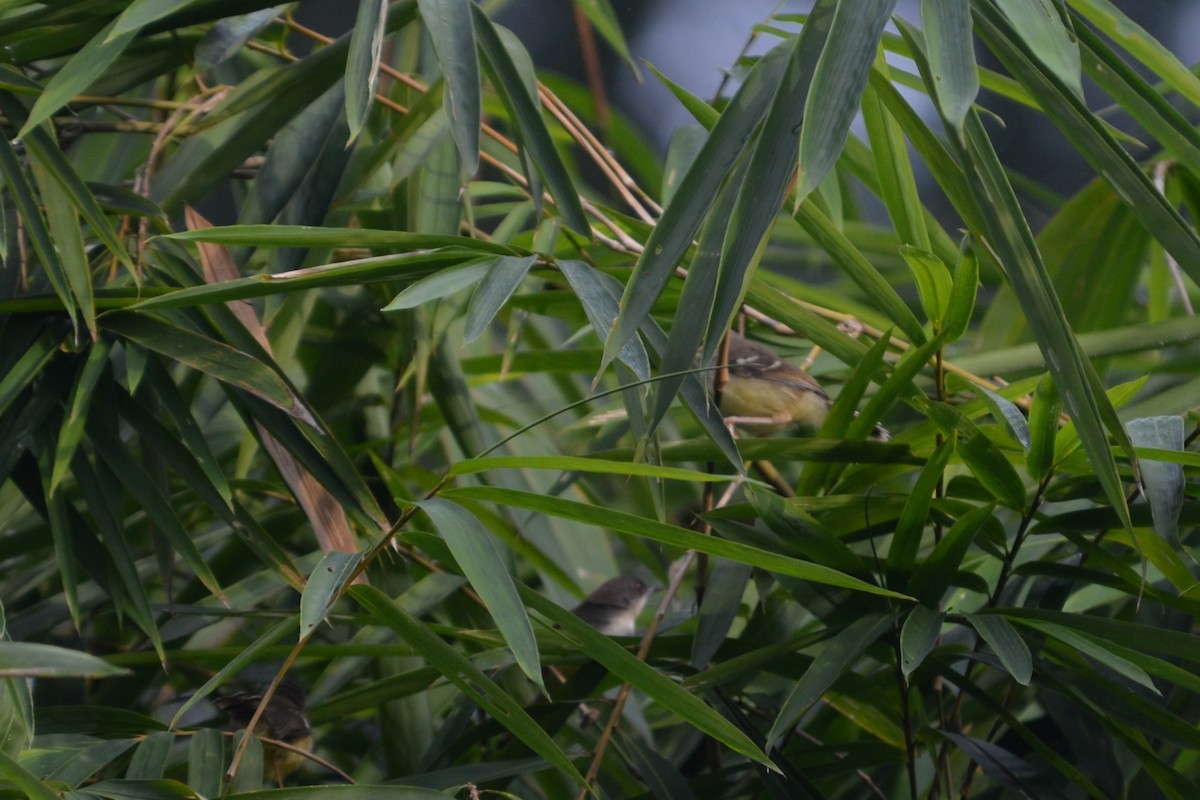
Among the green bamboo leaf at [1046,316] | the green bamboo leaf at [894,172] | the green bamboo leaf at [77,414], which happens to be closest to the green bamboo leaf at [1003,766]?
the green bamboo leaf at [1046,316]

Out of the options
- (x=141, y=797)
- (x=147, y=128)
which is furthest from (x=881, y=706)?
(x=147, y=128)

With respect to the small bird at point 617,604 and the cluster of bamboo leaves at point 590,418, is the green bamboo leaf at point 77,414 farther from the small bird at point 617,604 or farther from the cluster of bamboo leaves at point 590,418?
the small bird at point 617,604

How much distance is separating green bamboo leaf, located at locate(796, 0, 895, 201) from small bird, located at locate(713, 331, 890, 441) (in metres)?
0.93

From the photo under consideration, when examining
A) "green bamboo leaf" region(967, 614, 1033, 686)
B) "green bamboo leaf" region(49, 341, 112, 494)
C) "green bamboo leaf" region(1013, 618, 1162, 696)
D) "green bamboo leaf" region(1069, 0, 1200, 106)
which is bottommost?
"green bamboo leaf" region(49, 341, 112, 494)

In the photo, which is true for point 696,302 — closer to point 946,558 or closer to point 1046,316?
point 1046,316

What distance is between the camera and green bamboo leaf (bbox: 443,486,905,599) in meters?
0.82

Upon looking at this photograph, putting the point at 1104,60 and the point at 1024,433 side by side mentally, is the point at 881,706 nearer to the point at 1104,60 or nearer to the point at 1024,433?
the point at 1024,433

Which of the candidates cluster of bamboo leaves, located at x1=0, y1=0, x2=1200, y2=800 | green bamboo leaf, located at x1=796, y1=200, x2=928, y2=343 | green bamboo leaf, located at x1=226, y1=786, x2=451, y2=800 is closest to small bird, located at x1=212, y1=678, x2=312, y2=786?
cluster of bamboo leaves, located at x1=0, y1=0, x2=1200, y2=800

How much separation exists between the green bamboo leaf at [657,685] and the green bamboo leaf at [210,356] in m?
0.29

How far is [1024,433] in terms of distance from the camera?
93 centimetres

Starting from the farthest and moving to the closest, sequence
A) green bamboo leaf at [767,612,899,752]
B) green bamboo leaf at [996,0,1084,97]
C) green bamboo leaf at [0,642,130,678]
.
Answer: green bamboo leaf at [767,612,899,752] → green bamboo leaf at [996,0,1084,97] → green bamboo leaf at [0,642,130,678]

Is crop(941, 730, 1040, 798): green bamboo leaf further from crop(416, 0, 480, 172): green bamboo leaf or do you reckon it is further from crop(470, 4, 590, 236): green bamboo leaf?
crop(416, 0, 480, 172): green bamboo leaf

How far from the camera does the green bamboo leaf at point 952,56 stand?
674mm

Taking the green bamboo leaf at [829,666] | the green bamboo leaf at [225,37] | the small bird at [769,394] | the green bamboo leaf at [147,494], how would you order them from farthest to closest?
the small bird at [769,394]
the green bamboo leaf at [225,37]
the green bamboo leaf at [147,494]
the green bamboo leaf at [829,666]
